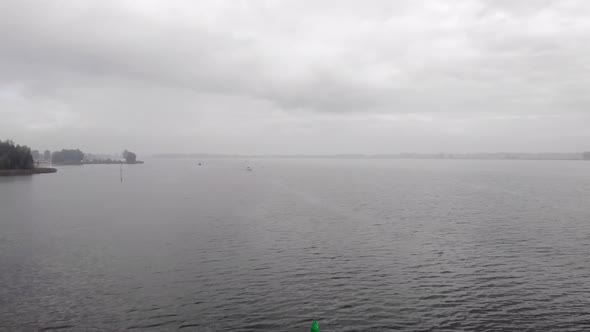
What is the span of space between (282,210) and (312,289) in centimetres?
5633

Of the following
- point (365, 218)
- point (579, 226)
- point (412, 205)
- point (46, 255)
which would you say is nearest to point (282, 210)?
point (365, 218)

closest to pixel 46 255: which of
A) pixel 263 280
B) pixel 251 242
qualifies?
pixel 251 242

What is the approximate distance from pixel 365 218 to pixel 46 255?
186 ft

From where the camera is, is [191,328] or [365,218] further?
[365,218]

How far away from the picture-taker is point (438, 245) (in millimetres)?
58500

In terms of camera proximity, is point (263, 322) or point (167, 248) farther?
point (167, 248)

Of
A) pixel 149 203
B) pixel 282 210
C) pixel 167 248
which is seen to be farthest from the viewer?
pixel 149 203

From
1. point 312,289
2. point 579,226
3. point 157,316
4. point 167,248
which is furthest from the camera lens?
point 579,226

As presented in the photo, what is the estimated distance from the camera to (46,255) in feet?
174

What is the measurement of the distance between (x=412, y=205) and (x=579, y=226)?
3765 centimetres

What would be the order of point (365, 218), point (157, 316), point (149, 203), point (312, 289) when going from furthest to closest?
1. point (149, 203)
2. point (365, 218)
3. point (312, 289)
4. point (157, 316)

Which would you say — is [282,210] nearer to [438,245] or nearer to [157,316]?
[438,245]

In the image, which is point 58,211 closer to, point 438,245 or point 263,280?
point 263,280

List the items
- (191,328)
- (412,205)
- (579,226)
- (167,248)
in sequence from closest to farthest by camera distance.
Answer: (191,328) < (167,248) < (579,226) < (412,205)
